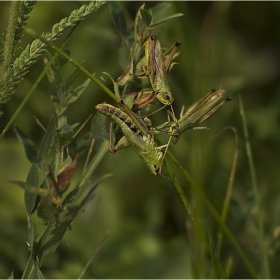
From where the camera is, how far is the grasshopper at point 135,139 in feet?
3.82

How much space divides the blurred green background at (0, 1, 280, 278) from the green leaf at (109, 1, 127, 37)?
543 mm

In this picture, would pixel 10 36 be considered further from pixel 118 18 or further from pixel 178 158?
pixel 178 158

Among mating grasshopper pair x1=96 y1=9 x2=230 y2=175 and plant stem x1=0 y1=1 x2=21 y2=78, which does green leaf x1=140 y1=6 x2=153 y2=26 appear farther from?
plant stem x1=0 y1=1 x2=21 y2=78

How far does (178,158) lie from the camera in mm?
2662

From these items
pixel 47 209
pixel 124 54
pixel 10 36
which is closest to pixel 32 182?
pixel 47 209

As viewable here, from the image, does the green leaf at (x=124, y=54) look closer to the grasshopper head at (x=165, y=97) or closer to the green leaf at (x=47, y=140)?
the grasshopper head at (x=165, y=97)

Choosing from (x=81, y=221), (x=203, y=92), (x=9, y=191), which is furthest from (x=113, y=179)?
(x=203, y=92)

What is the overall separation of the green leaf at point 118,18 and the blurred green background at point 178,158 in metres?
0.54

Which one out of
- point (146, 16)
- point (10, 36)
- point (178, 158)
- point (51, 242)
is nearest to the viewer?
point (10, 36)

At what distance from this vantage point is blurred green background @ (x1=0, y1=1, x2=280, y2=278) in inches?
89.7

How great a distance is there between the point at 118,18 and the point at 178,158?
1.34 meters

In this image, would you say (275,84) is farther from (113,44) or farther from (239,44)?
(113,44)

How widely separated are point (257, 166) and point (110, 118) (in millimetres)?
1955

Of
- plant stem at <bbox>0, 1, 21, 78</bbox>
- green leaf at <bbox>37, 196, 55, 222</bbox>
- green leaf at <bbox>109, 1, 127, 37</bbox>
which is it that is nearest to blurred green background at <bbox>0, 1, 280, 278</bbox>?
green leaf at <bbox>109, 1, 127, 37</bbox>
